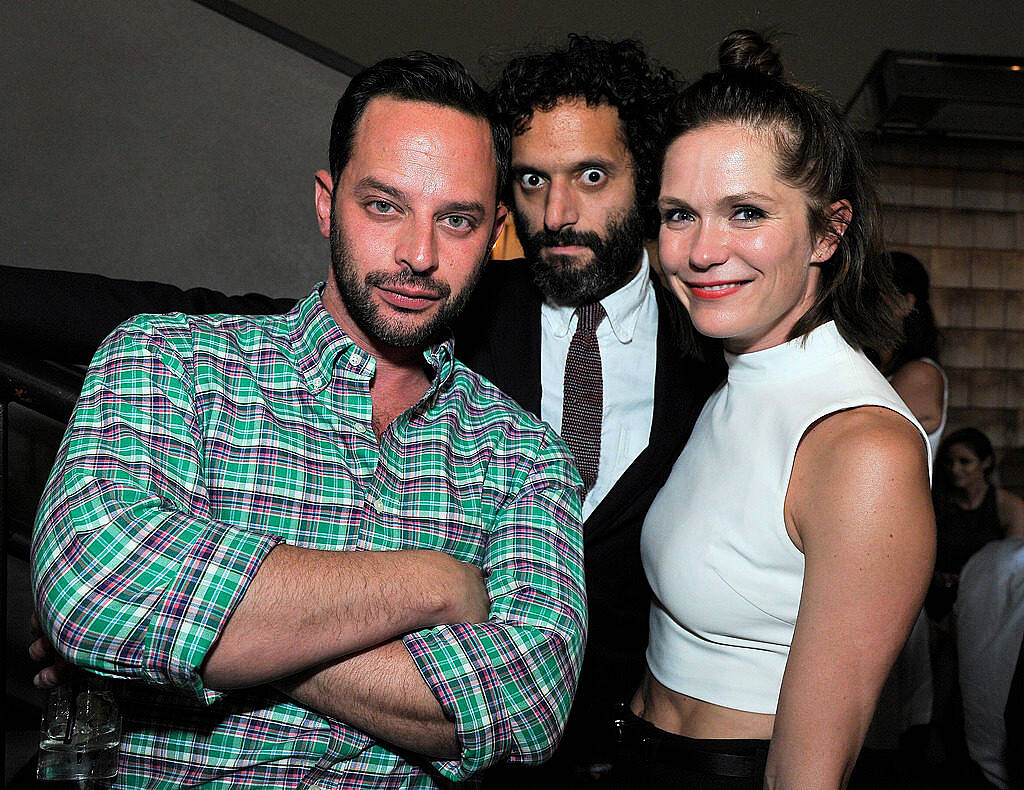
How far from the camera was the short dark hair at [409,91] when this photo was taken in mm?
1504

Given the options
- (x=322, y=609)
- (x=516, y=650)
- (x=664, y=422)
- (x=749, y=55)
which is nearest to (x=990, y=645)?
(x=664, y=422)

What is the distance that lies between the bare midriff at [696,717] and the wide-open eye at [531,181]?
0.99m

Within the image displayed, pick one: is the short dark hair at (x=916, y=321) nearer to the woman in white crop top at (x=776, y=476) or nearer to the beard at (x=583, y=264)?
the beard at (x=583, y=264)

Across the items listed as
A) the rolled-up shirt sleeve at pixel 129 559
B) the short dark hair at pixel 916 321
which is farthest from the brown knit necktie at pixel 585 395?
the short dark hair at pixel 916 321

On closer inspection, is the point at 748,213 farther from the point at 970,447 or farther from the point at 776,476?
the point at 970,447

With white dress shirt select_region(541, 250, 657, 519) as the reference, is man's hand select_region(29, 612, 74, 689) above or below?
below

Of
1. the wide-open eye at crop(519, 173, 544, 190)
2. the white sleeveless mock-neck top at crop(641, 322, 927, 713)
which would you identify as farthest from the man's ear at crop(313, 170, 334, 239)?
the white sleeveless mock-neck top at crop(641, 322, 927, 713)

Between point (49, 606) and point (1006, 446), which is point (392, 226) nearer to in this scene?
point (49, 606)

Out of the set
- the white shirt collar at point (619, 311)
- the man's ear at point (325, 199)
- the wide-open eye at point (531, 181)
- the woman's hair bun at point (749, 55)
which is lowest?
the white shirt collar at point (619, 311)

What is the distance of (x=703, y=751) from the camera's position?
1.43m

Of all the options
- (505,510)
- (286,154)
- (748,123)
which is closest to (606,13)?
(286,154)

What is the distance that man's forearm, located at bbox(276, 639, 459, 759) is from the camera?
115 cm

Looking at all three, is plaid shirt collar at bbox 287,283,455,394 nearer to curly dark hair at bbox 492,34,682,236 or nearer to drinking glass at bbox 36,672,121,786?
drinking glass at bbox 36,672,121,786

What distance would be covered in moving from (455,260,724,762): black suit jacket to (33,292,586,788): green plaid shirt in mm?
332
